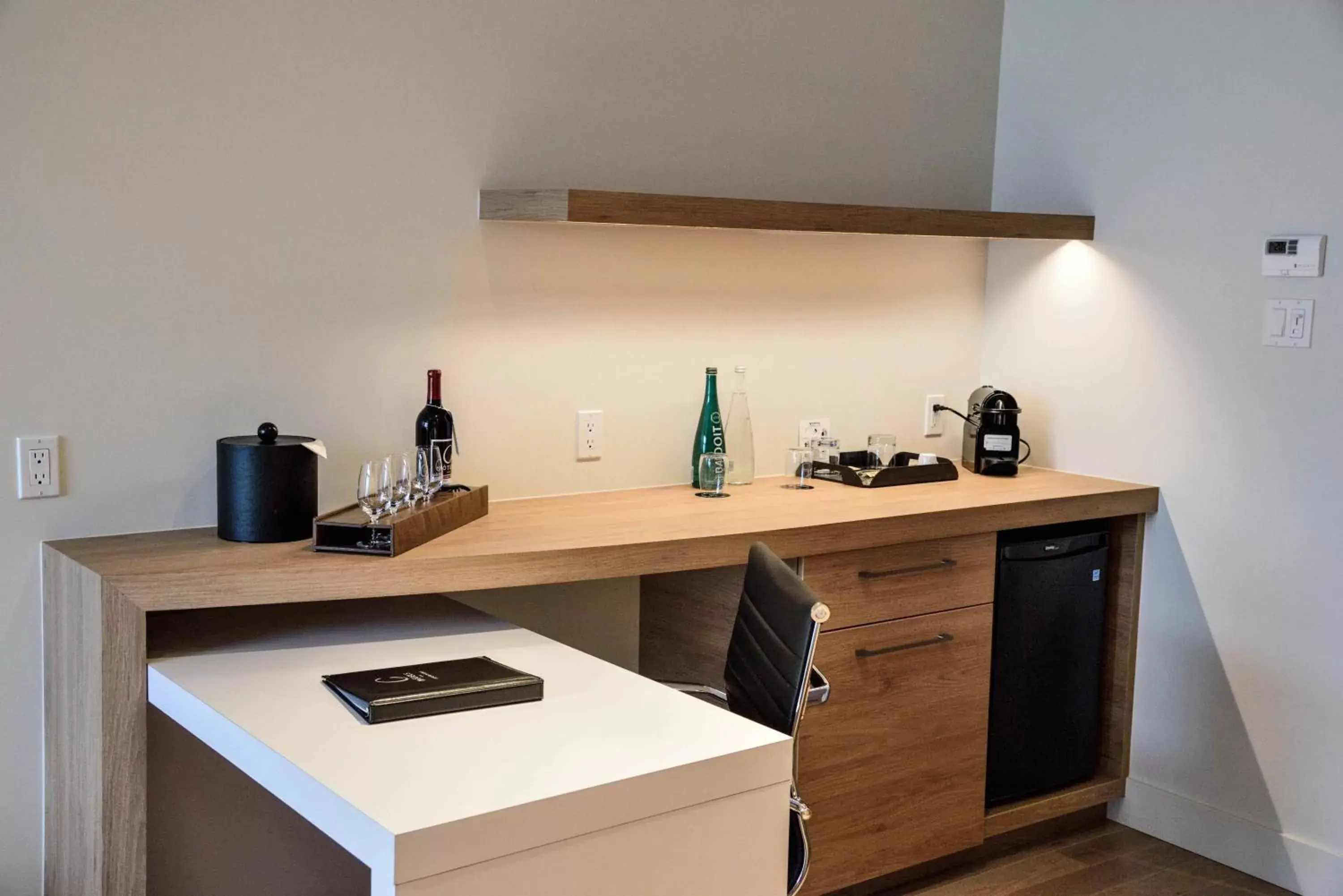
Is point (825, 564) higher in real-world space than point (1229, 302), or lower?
lower

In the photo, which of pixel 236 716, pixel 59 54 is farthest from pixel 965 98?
pixel 236 716

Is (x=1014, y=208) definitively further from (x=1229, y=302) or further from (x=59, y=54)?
(x=59, y=54)

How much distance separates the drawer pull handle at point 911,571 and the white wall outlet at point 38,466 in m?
1.64

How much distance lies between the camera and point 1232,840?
10.5ft

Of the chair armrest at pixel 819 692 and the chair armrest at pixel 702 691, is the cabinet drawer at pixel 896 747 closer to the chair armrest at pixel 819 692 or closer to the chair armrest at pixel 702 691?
the chair armrest at pixel 702 691

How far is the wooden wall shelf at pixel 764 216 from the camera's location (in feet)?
8.71

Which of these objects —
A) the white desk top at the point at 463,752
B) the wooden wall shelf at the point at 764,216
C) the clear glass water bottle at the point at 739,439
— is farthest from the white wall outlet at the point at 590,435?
the white desk top at the point at 463,752

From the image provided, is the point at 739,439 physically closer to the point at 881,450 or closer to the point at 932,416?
the point at 881,450

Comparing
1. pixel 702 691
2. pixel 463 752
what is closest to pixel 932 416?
pixel 702 691

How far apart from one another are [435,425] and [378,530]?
452mm

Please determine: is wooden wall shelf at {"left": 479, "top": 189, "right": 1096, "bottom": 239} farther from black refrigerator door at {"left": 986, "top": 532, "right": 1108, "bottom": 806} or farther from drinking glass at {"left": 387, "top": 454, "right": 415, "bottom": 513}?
black refrigerator door at {"left": 986, "top": 532, "right": 1108, "bottom": 806}

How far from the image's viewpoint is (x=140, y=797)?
207 cm

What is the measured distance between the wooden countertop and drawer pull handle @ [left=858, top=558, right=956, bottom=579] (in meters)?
0.07

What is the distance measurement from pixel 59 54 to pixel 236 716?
127 cm
